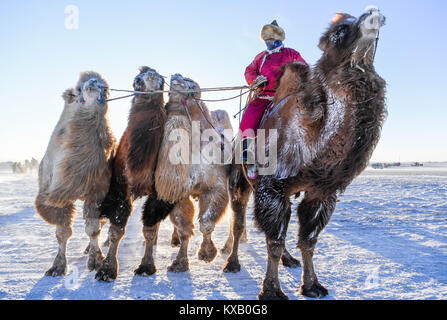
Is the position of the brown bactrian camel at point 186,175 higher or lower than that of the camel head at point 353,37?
lower

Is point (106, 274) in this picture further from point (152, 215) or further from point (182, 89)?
point (182, 89)

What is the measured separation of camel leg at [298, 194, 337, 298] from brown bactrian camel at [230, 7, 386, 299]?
1cm

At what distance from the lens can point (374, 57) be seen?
2.79 meters

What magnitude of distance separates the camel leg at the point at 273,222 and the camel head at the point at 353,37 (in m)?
1.32

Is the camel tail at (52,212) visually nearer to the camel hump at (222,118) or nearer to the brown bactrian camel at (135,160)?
the brown bactrian camel at (135,160)

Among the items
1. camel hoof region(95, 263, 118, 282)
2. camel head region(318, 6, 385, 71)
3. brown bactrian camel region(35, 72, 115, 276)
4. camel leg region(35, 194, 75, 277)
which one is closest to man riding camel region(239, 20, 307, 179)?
camel head region(318, 6, 385, 71)

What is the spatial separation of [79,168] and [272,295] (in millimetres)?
2658

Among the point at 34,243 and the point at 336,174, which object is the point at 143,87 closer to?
the point at 336,174

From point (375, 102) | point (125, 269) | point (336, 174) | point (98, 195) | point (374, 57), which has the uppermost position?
point (374, 57)

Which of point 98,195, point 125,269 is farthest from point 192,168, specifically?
point 125,269

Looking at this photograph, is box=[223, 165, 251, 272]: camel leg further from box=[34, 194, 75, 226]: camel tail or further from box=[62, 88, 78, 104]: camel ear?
box=[62, 88, 78, 104]: camel ear

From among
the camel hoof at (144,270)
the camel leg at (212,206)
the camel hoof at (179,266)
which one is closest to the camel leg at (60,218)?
the camel hoof at (144,270)

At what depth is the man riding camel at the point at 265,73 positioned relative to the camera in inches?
159
